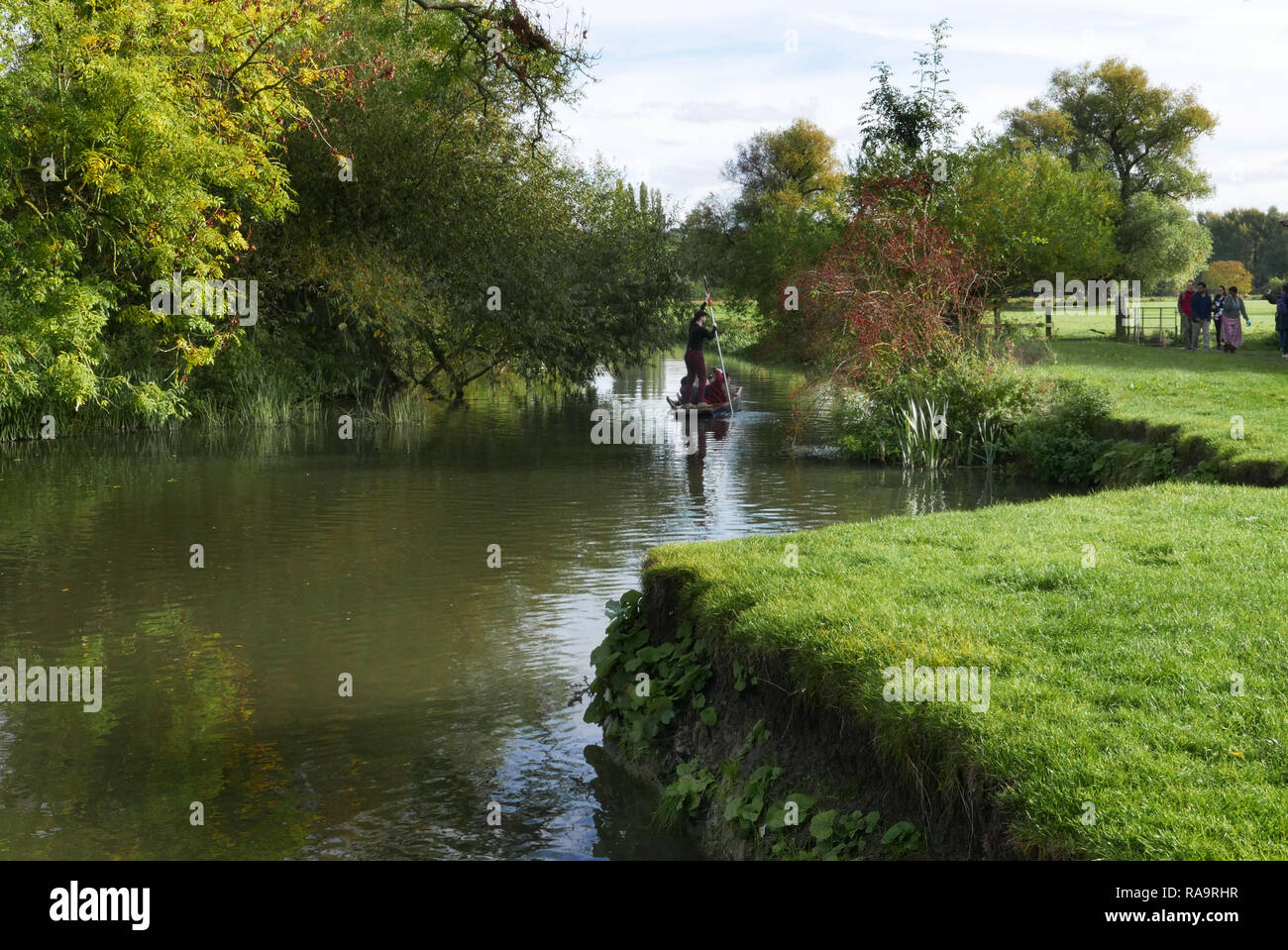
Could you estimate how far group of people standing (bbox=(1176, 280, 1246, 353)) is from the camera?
34.8m

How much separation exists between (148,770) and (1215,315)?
3609 centimetres

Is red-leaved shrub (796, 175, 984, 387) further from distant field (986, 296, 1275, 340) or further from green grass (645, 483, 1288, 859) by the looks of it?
distant field (986, 296, 1275, 340)

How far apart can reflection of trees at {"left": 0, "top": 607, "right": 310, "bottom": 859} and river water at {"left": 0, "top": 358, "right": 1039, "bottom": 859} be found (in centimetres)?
2

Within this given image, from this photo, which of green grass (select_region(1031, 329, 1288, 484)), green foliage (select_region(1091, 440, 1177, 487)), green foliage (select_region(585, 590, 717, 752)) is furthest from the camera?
green foliage (select_region(1091, 440, 1177, 487))

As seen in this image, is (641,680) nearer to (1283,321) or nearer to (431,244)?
(431,244)

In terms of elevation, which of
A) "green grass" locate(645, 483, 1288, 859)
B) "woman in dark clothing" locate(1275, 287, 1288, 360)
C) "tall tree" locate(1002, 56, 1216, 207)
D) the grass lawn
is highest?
"tall tree" locate(1002, 56, 1216, 207)

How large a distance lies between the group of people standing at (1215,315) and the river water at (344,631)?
19988 mm

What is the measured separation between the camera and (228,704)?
8023 millimetres

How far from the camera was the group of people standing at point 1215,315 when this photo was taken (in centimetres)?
3481

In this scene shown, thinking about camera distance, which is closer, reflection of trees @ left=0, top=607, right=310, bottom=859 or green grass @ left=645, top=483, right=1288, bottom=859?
green grass @ left=645, top=483, right=1288, bottom=859

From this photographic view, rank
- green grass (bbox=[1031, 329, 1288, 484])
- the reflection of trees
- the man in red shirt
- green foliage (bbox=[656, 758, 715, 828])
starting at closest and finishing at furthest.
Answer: the reflection of trees → green foliage (bbox=[656, 758, 715, 828]) → green grass (bbox=[1031, 329, 1288, 484]) → the man in red shirt

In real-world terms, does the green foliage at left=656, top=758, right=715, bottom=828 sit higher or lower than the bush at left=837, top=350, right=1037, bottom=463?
lower

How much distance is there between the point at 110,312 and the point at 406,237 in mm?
6406

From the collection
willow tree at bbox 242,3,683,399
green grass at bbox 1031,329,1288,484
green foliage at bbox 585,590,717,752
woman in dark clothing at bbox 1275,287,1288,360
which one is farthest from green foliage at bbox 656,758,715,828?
woman in dark clothing at bbox 1275,287,1288,360
